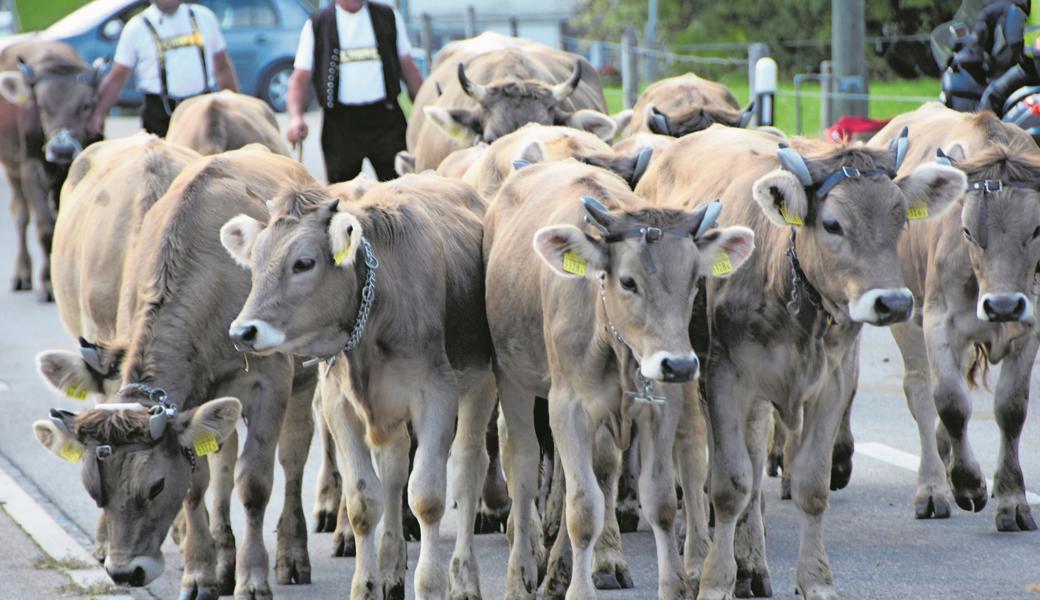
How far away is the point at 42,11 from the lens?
37.0m

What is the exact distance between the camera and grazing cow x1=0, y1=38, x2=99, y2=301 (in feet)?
50.4

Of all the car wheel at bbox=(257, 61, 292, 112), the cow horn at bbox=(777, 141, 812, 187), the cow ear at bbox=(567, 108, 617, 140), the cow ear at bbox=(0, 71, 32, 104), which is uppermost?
the cow horn at bbox=(777, 141, 812, 187)

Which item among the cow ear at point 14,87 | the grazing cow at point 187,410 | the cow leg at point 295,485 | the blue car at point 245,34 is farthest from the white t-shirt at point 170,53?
the blue car at point 245,34

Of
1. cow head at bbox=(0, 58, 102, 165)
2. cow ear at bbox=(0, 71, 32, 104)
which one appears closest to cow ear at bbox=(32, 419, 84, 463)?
cow head at bbox=(0, 58, 102, 165)

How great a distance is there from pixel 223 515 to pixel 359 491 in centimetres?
94

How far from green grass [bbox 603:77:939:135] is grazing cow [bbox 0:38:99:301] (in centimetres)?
814

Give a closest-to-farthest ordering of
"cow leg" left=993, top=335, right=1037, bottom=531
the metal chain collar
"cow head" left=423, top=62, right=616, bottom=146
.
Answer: the metal chain collar < "cow leg" left=993, top=335, right=1037, bottom=531 < "cow head" left=423, top=62, right=616, bottom=146

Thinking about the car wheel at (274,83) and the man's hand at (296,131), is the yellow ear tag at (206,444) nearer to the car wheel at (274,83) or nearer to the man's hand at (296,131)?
the man's hand at (296,131)

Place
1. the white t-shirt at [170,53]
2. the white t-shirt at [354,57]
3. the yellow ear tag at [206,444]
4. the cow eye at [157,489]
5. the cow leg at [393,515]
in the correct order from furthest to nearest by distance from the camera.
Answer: the white t-shirt at [170,53] < the white t-shirt at [354,57] < the cow leg at [393,515] < the yellow ear tag at [206,444] < the cow eye at [157,489]

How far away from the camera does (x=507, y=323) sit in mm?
7531

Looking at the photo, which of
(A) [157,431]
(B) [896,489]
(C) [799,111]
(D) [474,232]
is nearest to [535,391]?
(D) [474,232]

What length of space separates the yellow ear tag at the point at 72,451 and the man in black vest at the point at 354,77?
546 cm

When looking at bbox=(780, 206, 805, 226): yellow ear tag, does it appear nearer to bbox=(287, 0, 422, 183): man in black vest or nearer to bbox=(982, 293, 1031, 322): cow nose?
bbox=(982, 293, 1031, 322): cow nose

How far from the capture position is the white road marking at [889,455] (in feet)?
33.2
